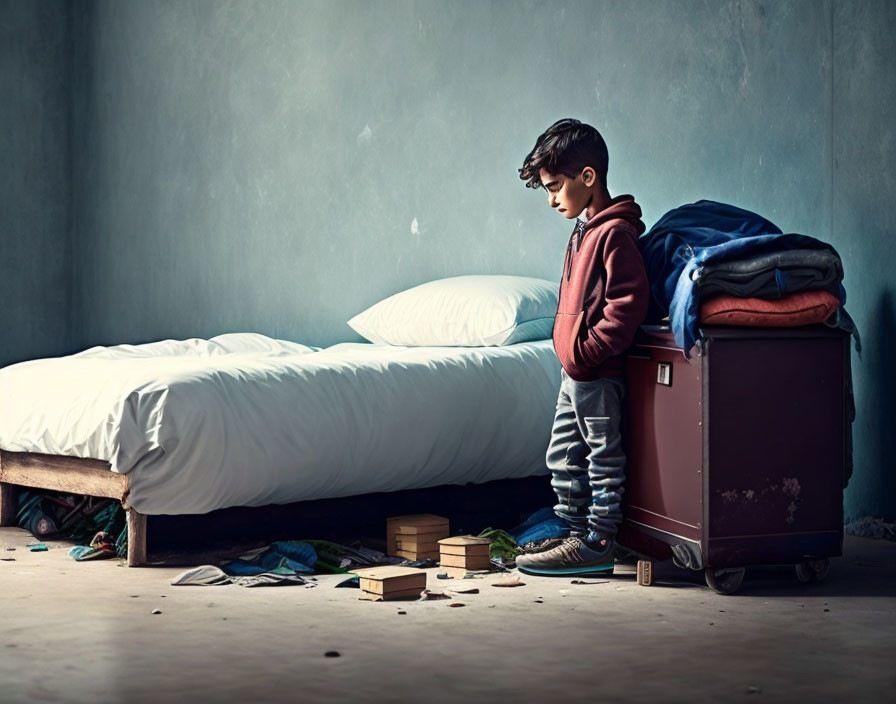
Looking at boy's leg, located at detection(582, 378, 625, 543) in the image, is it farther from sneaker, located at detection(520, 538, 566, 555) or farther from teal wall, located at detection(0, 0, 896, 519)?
teal wall, located at detection(0, 0, 896, 519)

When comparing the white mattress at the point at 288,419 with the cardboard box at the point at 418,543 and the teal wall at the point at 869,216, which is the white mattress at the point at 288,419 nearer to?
the cardboard box at the point at 418,543

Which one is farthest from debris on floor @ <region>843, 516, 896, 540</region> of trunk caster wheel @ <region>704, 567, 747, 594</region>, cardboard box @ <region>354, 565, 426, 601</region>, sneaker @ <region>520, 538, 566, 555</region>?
cardboard box @ <region>354, 565, 426, 601</region>

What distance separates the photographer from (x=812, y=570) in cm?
292

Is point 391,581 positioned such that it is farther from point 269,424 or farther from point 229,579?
point 269,424

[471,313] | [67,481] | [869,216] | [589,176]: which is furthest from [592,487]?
[67,481]

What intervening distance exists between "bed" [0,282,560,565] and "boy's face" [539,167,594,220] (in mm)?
691

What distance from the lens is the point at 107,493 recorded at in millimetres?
3293

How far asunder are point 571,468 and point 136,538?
1170 mm

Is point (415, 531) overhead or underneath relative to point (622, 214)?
underneath

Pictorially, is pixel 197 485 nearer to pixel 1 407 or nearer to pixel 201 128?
pixel 1 407

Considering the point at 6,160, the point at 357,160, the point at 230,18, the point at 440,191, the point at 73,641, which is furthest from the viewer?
the point at 6,160

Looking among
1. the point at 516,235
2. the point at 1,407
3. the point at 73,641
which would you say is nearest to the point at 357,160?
the point at 516,235

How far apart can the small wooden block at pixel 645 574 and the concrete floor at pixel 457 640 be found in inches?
1.5

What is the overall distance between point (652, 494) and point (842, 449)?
0.47 m
